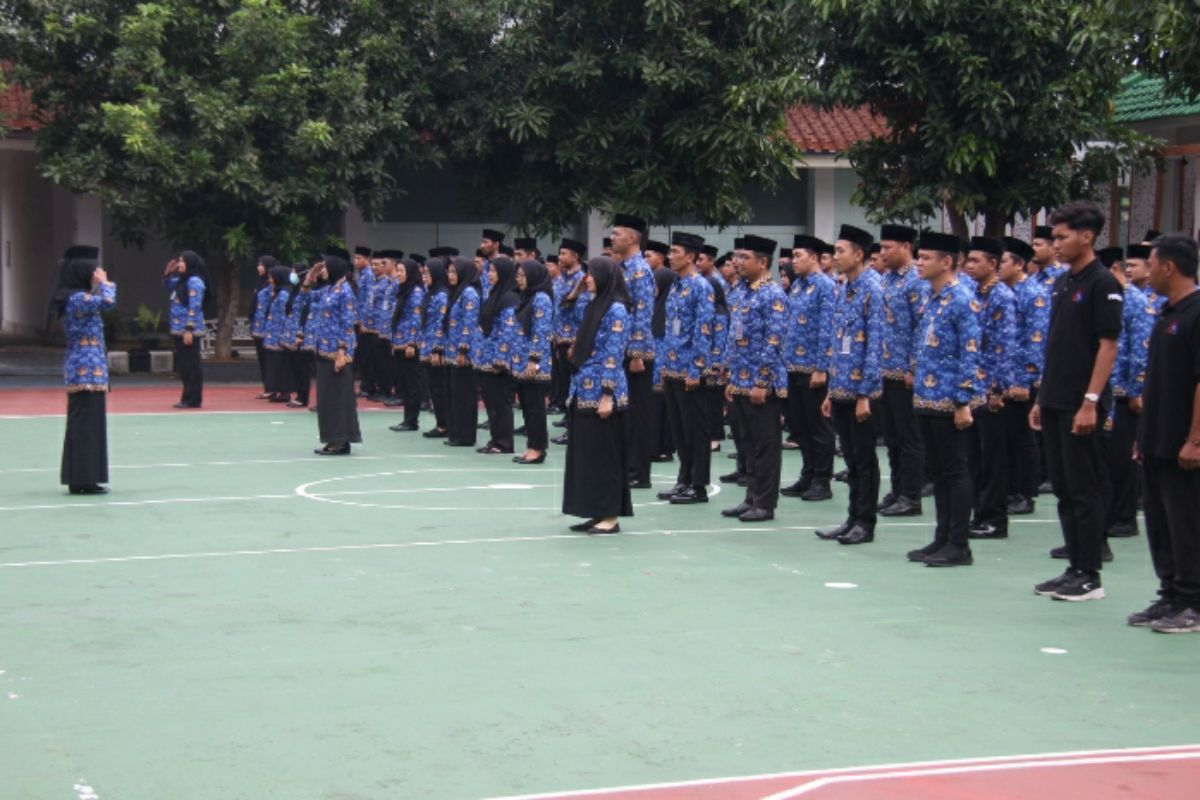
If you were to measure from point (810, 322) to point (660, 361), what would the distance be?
54.2 inches

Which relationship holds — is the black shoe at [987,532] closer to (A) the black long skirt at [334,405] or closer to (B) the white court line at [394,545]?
(B) the white court line at [394,545]

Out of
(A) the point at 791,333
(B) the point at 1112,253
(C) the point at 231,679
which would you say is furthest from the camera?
(A) the point at 791,333

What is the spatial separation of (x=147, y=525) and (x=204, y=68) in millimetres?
14404

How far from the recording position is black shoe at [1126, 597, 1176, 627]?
8539mm

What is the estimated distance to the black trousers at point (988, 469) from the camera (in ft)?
37.9

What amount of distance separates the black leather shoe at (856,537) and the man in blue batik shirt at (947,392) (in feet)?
2.10

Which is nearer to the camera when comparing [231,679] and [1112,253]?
[231,679]

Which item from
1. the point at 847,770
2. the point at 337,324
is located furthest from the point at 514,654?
the point at 337,324

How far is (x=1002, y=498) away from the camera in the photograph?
37.9ft

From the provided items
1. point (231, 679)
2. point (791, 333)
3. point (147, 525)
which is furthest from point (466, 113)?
point (231, 679)

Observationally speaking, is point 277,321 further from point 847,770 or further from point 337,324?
point 847,770

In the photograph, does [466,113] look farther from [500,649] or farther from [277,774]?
[277,774]

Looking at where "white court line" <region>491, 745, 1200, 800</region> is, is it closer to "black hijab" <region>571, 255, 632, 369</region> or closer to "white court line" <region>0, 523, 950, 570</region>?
"white court line" <region>0, 523, 950, 570</region>

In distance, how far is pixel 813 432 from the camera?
44.5 ft
